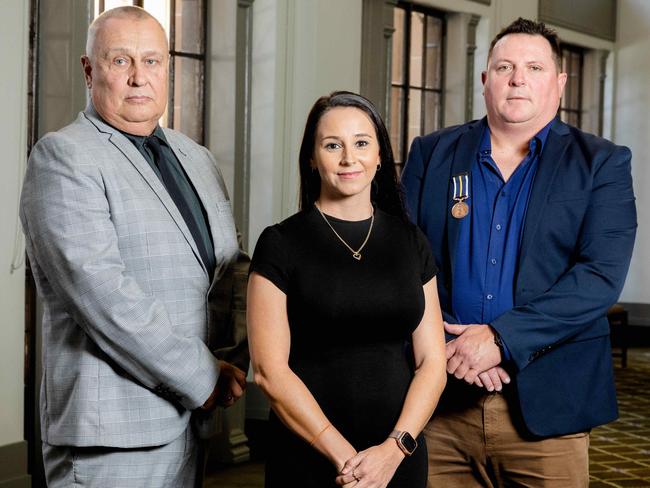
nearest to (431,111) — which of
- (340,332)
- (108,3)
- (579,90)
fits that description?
(579,90)

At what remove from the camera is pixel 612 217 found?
290cm

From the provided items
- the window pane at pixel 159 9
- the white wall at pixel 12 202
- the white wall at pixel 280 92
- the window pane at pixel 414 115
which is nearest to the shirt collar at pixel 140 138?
the white wall at pixel 12 202

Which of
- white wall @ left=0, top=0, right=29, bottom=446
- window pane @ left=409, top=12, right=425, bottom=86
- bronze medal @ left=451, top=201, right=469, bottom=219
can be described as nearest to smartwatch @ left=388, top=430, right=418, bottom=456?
bronze medal @ left=451, top=201, right=469, bottom=219

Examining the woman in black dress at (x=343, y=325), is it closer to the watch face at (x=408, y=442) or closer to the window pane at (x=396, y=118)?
the watch face at (x=408, y=442)

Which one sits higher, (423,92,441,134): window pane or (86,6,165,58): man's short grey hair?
(423,92,441,134): window pane

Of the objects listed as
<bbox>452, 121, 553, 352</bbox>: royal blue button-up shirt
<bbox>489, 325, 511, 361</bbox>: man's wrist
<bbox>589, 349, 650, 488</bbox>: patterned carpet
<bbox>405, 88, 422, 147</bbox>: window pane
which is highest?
<bbox>405, 88, 422, 147</bbox>: window pane

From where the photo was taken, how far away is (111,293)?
2.46 m

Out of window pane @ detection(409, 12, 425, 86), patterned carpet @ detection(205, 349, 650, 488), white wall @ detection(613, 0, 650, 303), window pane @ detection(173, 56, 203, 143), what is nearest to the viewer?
patterned carpet @ detection(205, 349, 650, 488)

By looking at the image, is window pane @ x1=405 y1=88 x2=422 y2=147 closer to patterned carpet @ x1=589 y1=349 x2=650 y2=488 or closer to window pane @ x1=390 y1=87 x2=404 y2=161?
window pane @ x1=390 y1=87 x2=404 y2=161

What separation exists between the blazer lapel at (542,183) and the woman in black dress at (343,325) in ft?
1.16

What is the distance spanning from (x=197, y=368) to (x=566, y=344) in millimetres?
1127

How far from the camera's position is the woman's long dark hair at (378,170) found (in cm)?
268

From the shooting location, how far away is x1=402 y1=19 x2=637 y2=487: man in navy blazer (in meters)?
2.86

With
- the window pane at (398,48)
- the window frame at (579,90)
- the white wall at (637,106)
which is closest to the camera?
the window pane at (398,48)
